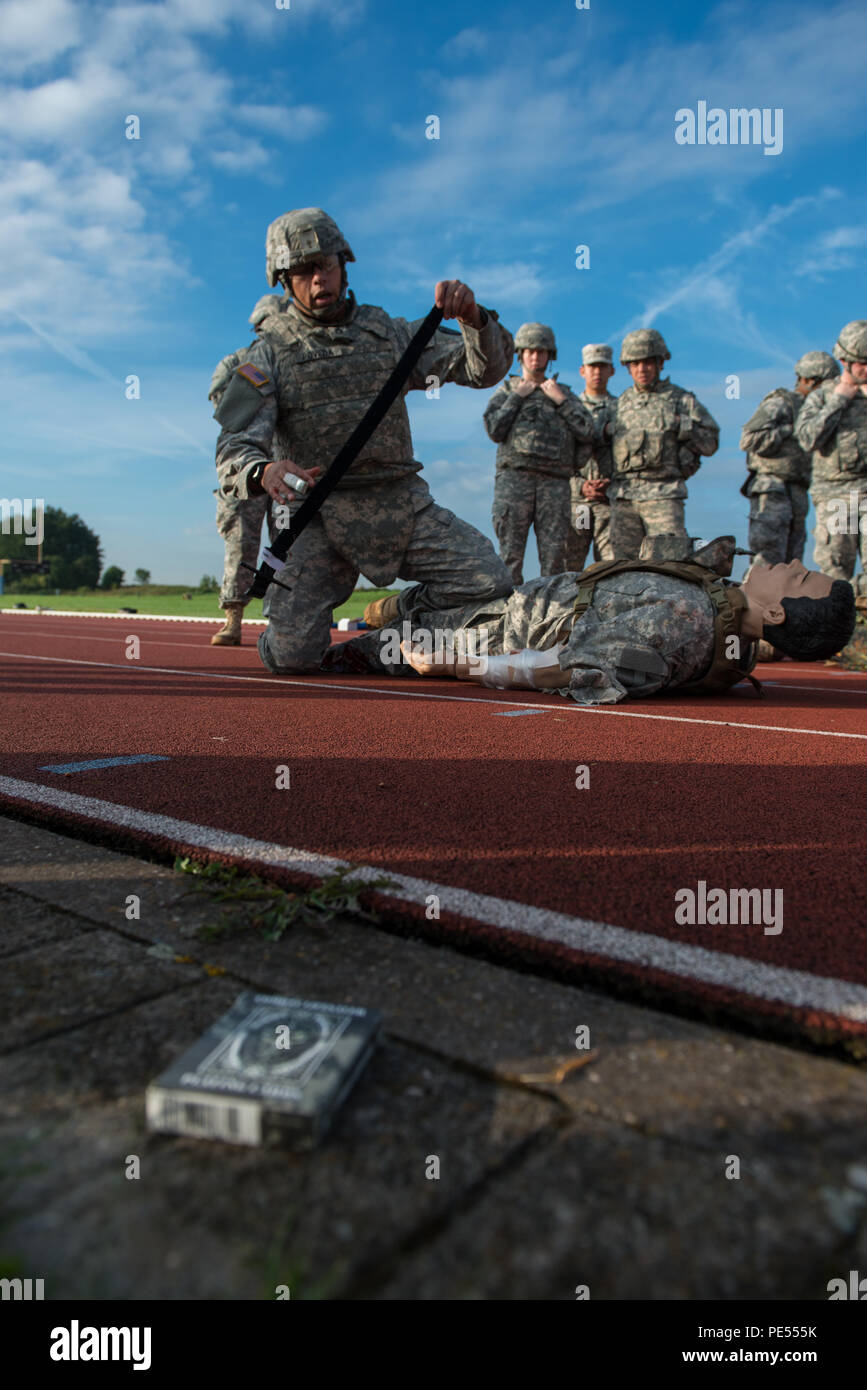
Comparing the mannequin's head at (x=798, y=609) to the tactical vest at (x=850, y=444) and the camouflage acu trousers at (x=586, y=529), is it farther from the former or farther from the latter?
the camouflage acu trousers at (x=586, y=529)

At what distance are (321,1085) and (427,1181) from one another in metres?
0.15

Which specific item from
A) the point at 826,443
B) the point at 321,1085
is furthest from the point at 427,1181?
the point at 826,443

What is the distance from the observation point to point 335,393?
5160 millimetres

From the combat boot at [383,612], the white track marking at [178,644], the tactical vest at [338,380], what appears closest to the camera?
the tactical vest at [338,380]

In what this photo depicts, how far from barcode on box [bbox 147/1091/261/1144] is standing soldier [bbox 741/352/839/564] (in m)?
11.2

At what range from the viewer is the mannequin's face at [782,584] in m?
4.37

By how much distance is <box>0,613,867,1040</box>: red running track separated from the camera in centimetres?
144

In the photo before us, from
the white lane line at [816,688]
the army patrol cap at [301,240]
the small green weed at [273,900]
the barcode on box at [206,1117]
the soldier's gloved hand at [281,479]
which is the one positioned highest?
the army patrol cap at [301,240]

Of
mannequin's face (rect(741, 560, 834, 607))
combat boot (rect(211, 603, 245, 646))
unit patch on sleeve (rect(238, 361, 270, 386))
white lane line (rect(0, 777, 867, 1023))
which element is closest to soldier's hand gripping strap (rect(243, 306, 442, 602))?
unit patch on sleeve (rect(238, 361, 270, 386))

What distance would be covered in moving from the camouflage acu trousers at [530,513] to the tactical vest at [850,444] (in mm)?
2857

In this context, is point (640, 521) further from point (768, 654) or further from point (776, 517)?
point (768, 654)

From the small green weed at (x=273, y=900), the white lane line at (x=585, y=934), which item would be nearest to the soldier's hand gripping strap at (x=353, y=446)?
the white lane line at (x=585, y=934)

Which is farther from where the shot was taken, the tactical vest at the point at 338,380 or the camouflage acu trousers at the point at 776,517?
the camouflage acu trousers at the point at 776,517

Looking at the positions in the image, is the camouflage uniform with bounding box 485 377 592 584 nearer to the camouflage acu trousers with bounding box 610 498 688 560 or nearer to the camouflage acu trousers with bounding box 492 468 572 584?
the camouflage acu trousers with bounding box 492 468 572 584
